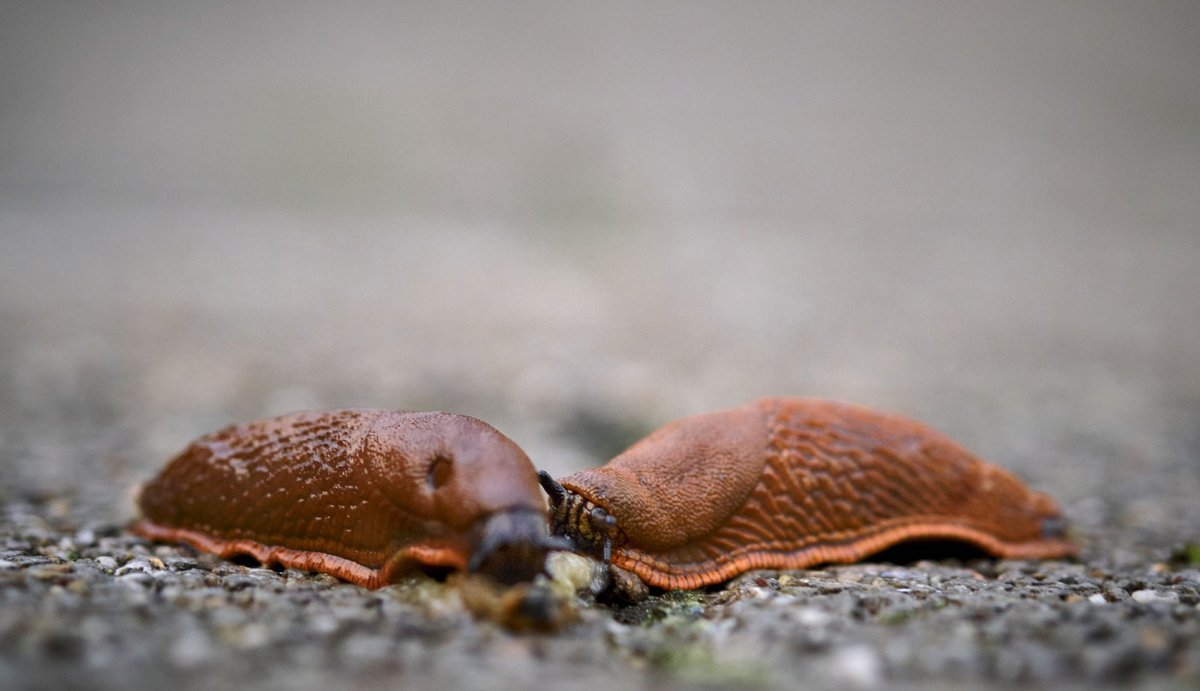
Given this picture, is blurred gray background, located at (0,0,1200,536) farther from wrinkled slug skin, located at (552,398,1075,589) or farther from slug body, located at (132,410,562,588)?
wrinkled slug skin, located at (552,398,1075,589)

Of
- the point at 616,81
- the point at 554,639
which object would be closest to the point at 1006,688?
the point at 554,639

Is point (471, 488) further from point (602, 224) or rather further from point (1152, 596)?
point (602, 224)

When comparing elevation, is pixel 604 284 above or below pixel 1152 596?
above

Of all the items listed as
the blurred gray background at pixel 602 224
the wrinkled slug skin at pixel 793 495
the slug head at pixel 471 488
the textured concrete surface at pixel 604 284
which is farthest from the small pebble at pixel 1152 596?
the slug head at pixel 471 488

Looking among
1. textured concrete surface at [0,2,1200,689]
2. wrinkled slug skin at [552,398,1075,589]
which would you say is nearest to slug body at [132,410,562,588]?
textured concrete surface at [0,2,1200,689]

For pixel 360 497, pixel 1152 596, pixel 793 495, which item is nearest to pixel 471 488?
pixel 360 497

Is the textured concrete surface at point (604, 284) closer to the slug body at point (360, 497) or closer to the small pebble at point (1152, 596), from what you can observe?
the small pebble at point (1152, 596)
